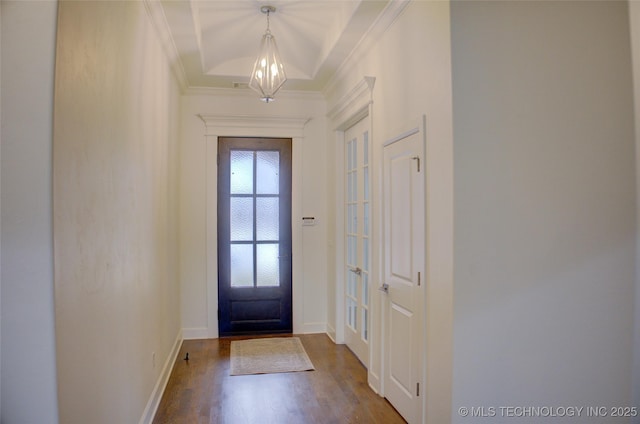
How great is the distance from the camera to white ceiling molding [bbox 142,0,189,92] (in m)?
A: 2.81

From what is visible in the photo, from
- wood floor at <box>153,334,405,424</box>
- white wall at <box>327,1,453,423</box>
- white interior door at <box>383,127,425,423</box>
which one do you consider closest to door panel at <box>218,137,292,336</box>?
wood floor at <box>153,334,405,424</box>

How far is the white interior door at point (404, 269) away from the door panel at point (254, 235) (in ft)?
6.55

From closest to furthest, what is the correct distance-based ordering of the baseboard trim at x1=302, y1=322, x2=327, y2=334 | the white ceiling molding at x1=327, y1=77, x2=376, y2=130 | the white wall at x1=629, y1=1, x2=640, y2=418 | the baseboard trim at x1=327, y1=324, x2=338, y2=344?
the white wall at x1=629, y1=1, x2=640, y2=418, the white ceiling molding at x1=327, y1=77, x2=376, y2=130, the baseboard trim at x1=327, y1=324, x2=338, y2=344, the baseboard trim at x1=302, y1=322, x2=327, y2=334

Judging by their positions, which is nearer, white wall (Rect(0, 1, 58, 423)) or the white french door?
white wall (Rect(0, 1, 58, 423))

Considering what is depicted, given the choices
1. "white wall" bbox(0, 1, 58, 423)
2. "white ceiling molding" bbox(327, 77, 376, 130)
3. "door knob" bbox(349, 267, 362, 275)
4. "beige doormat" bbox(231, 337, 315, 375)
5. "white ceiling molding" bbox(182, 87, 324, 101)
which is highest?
"white ceiling molding" bbox(182, 87, 324, 101)

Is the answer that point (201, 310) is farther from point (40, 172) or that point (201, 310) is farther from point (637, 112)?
point (637, 112)

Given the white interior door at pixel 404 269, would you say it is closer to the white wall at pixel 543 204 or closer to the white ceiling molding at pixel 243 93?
the white wall at pixel 543 204

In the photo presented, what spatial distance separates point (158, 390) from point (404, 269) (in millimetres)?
1966

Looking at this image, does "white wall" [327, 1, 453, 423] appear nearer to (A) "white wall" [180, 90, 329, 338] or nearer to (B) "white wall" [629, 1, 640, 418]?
(B) "white wall" [629, 1, 640, 418]

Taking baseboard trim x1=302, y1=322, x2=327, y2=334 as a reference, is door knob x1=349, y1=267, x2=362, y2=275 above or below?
above

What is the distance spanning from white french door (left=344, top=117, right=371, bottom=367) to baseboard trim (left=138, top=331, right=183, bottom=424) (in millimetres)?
1671

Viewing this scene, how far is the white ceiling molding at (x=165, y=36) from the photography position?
9.22 feet

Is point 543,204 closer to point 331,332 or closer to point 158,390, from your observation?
point 158,390

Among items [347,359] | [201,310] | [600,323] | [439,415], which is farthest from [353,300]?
[600,323]
